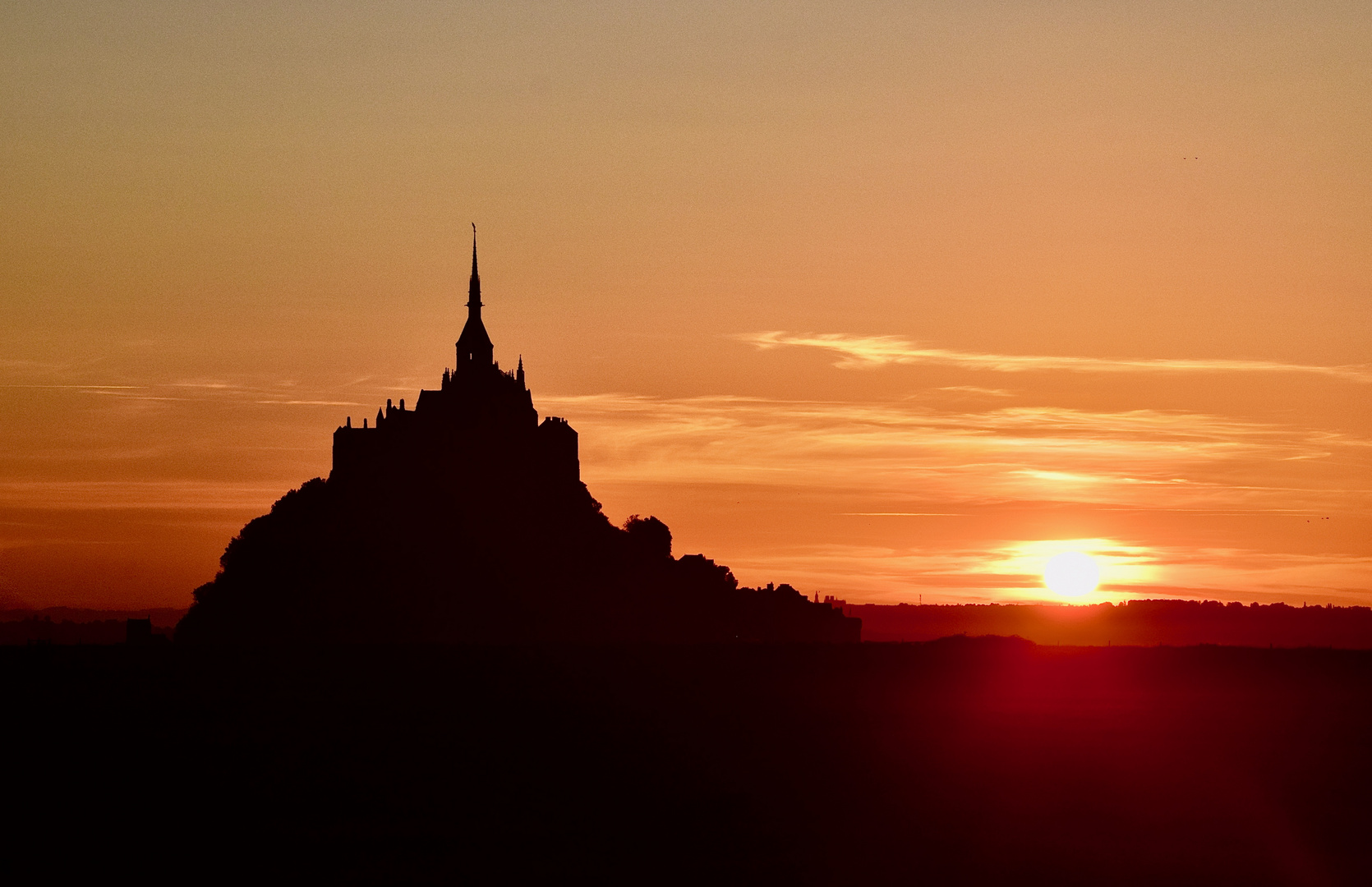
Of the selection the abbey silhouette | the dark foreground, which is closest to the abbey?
the abbey silhouette

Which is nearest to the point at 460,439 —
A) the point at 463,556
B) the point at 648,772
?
the point at 463,556

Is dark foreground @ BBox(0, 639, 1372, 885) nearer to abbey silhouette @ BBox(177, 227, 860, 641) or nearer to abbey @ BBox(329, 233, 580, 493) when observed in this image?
abbey silhouette @ BBox(177, 227, 860, 641)

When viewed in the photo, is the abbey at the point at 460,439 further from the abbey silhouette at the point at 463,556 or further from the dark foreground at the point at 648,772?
the dark foreground at the point at 648,772

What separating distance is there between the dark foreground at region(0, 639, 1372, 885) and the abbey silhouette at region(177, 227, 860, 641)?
8543mm

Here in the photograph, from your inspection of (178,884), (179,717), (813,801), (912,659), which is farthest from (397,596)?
(178,884)

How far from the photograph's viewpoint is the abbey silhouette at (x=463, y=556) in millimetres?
148250

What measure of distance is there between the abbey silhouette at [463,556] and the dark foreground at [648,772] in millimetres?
8543

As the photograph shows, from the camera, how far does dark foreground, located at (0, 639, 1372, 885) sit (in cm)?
6234

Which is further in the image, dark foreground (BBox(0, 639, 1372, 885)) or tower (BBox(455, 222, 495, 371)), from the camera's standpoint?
tower (BBox(455, 222, 495, 371))

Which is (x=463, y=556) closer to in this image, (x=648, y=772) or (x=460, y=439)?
(x=460, y=439)

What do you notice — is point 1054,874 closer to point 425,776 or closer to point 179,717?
point 425,776

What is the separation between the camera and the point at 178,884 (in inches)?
2242

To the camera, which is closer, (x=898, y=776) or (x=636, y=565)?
(x=898, y=776)

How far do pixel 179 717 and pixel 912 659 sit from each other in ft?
283
